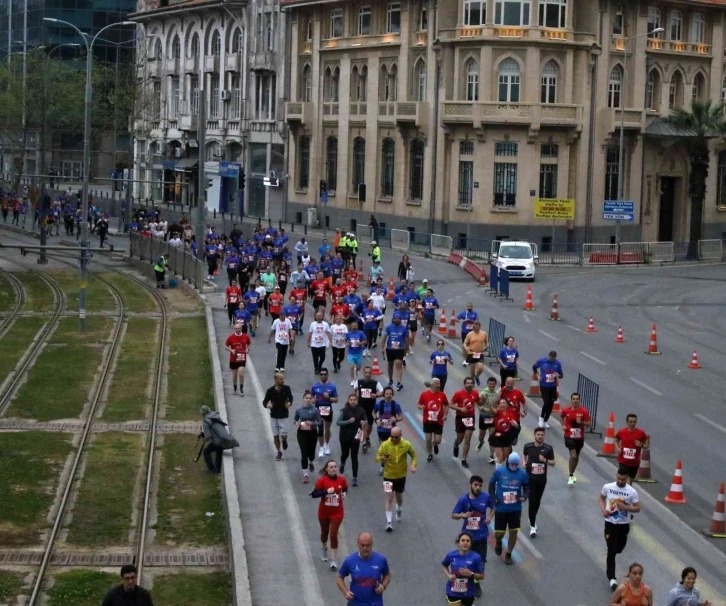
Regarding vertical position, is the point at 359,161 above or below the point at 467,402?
above

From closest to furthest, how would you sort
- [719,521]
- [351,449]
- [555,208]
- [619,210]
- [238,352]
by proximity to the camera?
[719,521], [351,449], [238,352], [619,210], [555,208]

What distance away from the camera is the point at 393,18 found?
232 ft

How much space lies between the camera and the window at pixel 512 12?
209 ft

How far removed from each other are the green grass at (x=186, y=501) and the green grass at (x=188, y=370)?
3558mm

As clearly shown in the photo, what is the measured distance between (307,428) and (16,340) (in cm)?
1760

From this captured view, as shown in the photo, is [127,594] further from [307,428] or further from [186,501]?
[307,428]

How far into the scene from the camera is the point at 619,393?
29.4 m

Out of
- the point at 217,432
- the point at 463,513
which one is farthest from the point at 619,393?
the point at 463,513

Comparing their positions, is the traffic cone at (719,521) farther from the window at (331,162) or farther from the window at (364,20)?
the window at (331,162)

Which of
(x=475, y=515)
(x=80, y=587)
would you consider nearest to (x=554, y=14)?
(x=475, y=515)

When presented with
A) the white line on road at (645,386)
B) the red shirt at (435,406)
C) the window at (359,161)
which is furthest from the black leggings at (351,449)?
the window at (359,161)

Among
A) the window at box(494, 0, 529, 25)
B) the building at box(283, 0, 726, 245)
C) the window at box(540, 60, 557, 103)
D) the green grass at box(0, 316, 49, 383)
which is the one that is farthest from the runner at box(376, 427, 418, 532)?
the window at box(540, 60, 557, 103)

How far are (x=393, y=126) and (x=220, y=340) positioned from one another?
35672 millimetres

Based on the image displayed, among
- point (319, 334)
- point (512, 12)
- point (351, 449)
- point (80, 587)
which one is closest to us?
point (80, 587)
